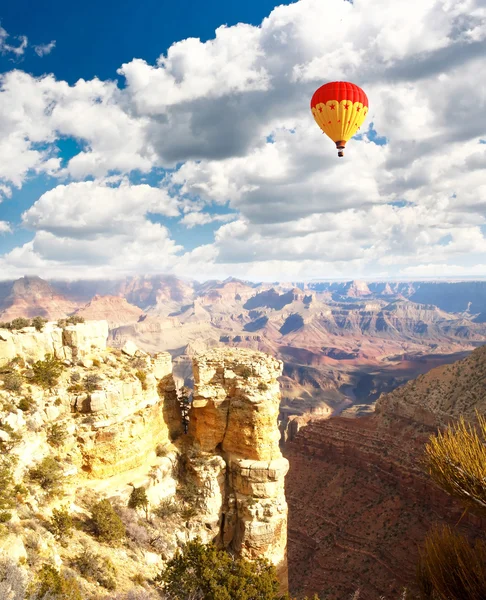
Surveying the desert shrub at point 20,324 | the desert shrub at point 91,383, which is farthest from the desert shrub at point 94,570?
the desert shrub at point 20,324

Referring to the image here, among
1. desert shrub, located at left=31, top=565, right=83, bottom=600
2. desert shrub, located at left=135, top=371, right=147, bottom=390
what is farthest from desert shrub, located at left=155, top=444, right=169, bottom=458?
desert shrub, located at left=31, top=565, right=83, bottom=600

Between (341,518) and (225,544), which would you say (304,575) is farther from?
(225,544)

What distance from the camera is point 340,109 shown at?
3378 cm

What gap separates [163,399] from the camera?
25.0 m

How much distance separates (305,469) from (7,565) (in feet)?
177

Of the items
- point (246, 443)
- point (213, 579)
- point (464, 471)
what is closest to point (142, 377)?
point (246, 443)

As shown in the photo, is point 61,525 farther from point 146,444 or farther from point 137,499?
point 146,444

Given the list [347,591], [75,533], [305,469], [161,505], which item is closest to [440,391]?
[305,469]

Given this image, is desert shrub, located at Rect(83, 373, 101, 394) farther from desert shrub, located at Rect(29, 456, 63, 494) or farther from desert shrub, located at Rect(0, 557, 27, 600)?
A: desert shrub, located at Rect(0, 557, 27, 600)

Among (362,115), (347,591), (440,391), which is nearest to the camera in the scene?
(362,115)

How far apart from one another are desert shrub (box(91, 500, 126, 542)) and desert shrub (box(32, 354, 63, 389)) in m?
6.76

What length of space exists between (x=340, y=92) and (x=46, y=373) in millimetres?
31779

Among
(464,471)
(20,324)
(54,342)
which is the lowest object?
(464,471)

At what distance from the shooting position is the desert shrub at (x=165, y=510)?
69.5ft
